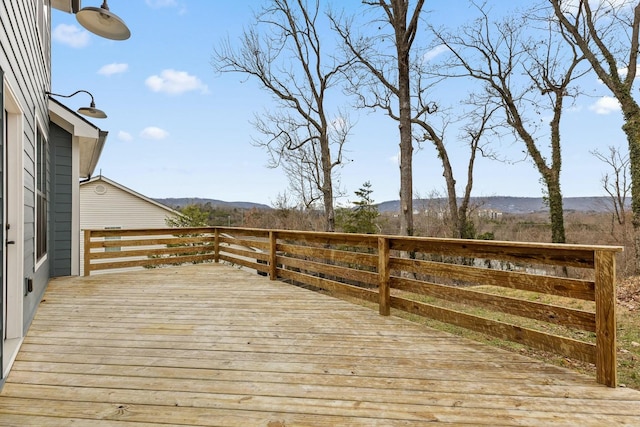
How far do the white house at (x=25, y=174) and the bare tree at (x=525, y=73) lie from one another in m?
11.0

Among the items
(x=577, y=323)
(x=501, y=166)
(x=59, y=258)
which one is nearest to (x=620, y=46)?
(x=501, y=166)

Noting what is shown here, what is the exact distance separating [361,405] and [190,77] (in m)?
16.2

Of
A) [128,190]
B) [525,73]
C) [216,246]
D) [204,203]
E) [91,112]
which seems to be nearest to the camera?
[91,112]

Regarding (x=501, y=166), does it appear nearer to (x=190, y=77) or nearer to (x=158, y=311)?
(x=190, y=77)

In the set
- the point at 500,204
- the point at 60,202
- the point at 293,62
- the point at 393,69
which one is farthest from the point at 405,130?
the point at 500,204

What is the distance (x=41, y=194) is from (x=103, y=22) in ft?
7.66

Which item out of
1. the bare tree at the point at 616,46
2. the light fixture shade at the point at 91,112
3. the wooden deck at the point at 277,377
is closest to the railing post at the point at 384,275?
the wooden deck at the point at 277,377

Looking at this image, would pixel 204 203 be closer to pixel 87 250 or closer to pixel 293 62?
pixel 293 62

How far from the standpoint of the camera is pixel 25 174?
3.23 meters

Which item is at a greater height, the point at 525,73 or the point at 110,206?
the point at 525,73

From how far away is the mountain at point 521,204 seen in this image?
13305 mm

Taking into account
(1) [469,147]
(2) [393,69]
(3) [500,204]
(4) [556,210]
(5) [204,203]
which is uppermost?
(2) [393,69]

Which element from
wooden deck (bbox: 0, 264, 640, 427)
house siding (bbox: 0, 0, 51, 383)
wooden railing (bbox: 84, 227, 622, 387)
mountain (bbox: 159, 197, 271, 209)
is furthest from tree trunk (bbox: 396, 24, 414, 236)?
mountain (bbox: 159, 197, 271, 209)

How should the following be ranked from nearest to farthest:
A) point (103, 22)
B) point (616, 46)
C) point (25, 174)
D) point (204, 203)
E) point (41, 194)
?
point (25, 174) → point (103, 22) → point (41, 194) → point (616, 46) → point (204, 203)
